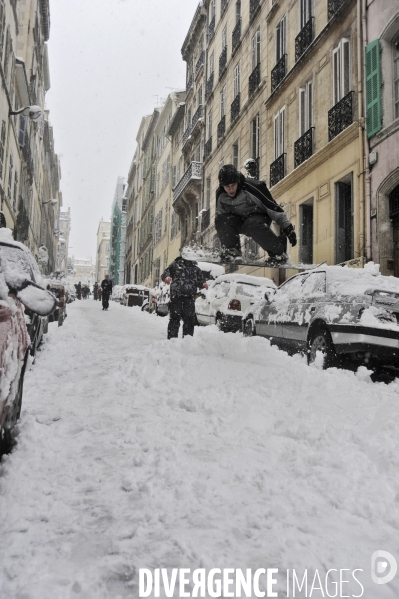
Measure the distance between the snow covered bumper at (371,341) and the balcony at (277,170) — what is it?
12528 mm

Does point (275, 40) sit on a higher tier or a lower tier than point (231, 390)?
higher

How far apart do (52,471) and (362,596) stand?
1.76 m

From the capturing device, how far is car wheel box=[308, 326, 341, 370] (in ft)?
20.8

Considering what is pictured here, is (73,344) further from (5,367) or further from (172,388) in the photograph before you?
(5,367)

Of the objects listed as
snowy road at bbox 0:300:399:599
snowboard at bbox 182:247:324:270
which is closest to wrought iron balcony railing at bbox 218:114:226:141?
snowboard at bbox 182:247:324:270

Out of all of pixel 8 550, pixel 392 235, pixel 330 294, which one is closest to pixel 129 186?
pixel 392 235

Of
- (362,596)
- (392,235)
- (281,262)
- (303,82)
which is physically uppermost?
(303,82)

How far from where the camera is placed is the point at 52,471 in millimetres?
2824

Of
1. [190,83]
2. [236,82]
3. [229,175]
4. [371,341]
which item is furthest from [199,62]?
[371,341]

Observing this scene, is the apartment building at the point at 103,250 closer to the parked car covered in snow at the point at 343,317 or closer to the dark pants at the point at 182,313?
the dark pants at the point at 182,313

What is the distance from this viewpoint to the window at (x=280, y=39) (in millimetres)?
18328

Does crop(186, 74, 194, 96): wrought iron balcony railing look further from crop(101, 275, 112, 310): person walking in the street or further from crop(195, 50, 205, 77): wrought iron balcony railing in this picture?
crop(101, 275, 112, 310): person walking in the street

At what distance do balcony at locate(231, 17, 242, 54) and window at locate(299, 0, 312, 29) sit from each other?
6.96m

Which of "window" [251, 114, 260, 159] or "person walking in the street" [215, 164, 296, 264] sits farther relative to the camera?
"window" [251, 114, 260, 159]
